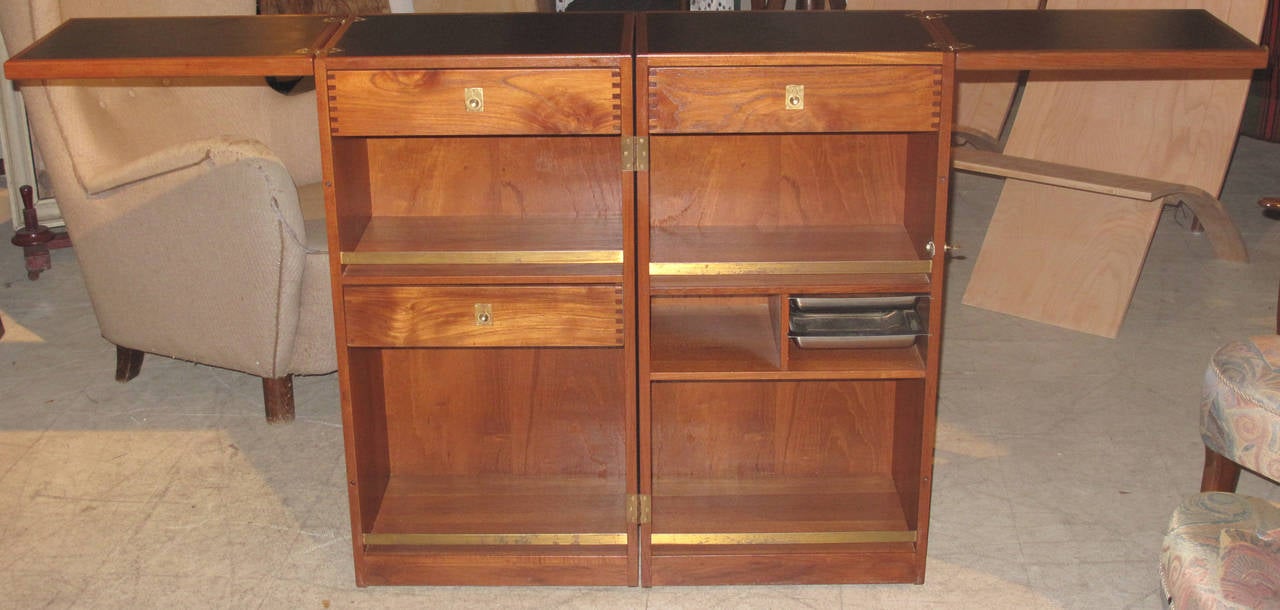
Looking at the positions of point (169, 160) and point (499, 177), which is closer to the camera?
point (499, 177)

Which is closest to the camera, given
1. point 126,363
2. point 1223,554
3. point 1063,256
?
point 1223,554

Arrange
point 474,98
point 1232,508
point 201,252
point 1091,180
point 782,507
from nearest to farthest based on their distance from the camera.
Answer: point 1232,508, point 474,98, point 782,507, point 201,252, point 1091,180

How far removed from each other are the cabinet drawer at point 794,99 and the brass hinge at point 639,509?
28.3 inches

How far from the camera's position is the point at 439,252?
7.66 ft

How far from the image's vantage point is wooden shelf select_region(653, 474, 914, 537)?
A: 2.54 meters

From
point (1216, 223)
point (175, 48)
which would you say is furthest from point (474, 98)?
point (1216, 223)

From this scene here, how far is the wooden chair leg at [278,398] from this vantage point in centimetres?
317

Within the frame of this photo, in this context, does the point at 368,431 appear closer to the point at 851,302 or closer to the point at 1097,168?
the point at 851,302

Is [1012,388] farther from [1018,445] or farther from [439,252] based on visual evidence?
[439,252]

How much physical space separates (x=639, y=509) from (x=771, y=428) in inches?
16.1

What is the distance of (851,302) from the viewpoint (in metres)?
2.39

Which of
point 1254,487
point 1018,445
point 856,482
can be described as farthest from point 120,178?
point 1254,487

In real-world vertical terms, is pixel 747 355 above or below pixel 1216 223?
above

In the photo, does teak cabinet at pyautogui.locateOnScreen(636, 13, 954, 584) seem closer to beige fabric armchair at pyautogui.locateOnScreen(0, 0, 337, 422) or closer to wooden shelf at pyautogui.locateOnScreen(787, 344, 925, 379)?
wooden shelf at pyautogui.locateOnScreen(787, 344, 925, 379)
